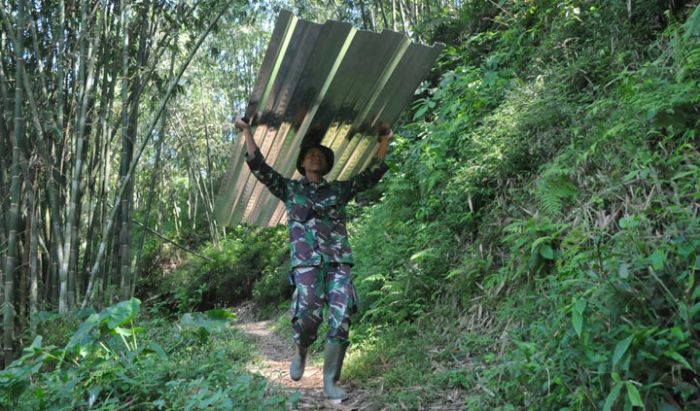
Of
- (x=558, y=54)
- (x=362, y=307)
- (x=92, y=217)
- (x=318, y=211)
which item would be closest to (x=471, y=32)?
(x=558, y=54)

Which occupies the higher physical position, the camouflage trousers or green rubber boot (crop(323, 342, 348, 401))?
the camouflage trousers

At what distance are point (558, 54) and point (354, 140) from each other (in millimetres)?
1817

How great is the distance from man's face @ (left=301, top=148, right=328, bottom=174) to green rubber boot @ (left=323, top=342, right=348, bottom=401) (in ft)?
3.62

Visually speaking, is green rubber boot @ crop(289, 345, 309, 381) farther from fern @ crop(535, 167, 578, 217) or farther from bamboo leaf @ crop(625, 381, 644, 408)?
bamboo leaf @ crop(625, 381, 644, 408)

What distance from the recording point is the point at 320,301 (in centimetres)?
351

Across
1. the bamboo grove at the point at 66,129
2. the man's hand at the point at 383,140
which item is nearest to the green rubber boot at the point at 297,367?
the man's hand at the point at 383,140

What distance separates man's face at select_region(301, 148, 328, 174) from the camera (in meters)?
3.81

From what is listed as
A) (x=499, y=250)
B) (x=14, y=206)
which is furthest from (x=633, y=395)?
(x=14, y=206)

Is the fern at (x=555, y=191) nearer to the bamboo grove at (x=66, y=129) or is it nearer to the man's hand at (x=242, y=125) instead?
the man's hand at (x=242, y=125)

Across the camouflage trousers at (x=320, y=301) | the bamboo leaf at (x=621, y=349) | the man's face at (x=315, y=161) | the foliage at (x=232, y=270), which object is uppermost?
the bamboo leaf at (x=621, y=349)

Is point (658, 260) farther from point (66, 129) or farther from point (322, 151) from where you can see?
point (66, 129)

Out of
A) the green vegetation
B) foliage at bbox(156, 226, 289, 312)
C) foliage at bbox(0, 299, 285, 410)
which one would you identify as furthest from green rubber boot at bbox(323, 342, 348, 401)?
foliage at bbox(156, 226, 289, 312)

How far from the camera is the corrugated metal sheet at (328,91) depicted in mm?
3492

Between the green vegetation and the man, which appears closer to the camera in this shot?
the green vegetation
